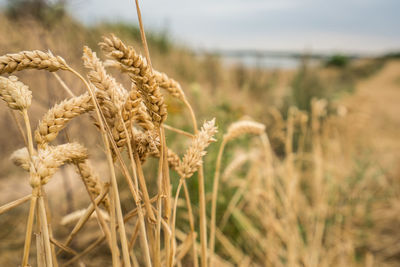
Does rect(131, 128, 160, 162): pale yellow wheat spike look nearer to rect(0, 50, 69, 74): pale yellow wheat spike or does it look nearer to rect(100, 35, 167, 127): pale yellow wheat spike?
rect(100, 35, 167, 127): pale yellow wheat spike

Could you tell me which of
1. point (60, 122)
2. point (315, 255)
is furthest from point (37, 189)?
point (315, 255)

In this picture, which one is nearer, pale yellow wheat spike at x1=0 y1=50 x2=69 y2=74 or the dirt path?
pale yellow wheat spike at x1=0 y1=50 x2=69 y2=74

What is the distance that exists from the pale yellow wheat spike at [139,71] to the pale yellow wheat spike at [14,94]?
0.13 meters

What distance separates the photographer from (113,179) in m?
0.38

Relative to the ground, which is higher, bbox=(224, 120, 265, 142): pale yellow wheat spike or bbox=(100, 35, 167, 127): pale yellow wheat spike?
bbox=(100, 35, 167, 127): pale yellow wheat spike

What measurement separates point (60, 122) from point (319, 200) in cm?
170

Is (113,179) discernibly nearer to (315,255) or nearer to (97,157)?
(315,255)

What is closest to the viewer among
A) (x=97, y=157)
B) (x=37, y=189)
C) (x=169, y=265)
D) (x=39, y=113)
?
(x=37, y=189)

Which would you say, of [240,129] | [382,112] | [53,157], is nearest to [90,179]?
[53,157]

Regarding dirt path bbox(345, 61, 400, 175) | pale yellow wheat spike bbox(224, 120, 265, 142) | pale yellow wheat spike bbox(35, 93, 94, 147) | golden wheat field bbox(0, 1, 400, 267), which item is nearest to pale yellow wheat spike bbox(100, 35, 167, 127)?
golden wheat field bbox(0, 1, 400, 267)

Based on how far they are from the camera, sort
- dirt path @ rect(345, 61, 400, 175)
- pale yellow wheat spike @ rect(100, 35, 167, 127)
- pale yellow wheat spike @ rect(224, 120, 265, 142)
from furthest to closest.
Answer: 1. dirt path @ rect(345, 61, 400, 175)
2. pale yellow wheat spike @ rect(224, 120, 265, 142)
3. pale yellow wheat spike @ rect(100, 35, 167, 127)

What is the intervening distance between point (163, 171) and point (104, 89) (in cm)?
15

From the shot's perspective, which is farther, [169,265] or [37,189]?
[169,265]

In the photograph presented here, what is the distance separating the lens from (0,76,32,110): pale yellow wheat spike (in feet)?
1.18
